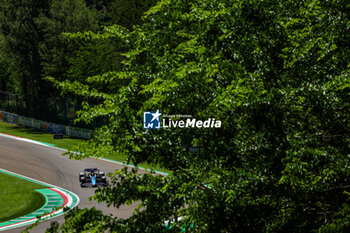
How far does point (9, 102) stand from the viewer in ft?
179

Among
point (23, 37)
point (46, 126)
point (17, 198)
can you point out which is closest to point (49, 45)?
point (23, 37)

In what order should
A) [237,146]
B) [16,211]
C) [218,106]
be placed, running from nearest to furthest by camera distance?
[218,106]
[237,146]
[16,211]

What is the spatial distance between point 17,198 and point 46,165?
817 centimetres

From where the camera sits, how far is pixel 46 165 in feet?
111

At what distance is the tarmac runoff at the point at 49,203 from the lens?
2092cm

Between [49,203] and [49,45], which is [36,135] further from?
[49,203]

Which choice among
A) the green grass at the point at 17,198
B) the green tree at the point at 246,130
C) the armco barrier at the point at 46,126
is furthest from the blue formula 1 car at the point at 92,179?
the green tree at the point at 246,130

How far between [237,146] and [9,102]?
51.4 metres

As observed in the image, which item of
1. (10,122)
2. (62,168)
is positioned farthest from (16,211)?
(10,122)

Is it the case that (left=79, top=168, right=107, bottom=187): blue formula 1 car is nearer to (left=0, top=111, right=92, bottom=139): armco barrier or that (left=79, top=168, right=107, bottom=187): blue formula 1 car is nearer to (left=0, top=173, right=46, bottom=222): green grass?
(left=0, top=173, right=46, bottom=222): green grass

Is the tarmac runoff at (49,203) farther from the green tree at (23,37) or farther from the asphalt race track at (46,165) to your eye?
the green tree at (23,37)

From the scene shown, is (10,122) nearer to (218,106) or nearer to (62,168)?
(62,168)

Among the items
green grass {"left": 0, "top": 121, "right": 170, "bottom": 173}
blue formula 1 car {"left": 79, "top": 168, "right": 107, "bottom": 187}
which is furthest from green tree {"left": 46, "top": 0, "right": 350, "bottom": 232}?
green grass {"left": 0, "top": 121, "right": 170, "bottom": 173}

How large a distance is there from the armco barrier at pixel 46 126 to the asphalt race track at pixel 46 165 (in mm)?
5717
